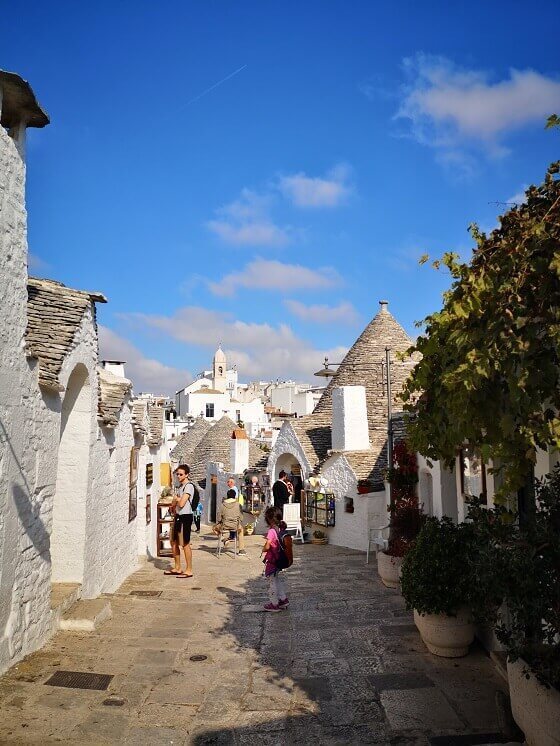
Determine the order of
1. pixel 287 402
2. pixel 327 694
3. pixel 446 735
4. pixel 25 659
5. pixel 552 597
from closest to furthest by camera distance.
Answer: pixel 552 597
pixel 446 735
pixel 327 694
pixel 25 659
pixel 287 402

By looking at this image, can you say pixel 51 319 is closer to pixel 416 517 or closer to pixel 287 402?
pixel 416 517

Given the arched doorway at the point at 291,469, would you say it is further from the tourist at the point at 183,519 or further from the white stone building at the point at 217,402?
the white stone building at the point at 217,402

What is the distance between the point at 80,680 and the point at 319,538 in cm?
1166

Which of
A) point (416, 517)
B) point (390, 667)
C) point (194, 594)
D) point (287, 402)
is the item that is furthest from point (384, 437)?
point (287, 402)

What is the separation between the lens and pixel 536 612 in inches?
136

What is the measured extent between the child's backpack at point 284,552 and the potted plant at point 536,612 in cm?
453

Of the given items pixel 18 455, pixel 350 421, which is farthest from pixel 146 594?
pixel 350 421

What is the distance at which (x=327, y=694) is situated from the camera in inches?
205

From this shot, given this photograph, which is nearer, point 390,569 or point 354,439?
point 390,569

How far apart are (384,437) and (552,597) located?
1402 centimetres

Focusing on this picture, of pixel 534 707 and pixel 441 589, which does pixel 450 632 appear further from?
pixel 534 707

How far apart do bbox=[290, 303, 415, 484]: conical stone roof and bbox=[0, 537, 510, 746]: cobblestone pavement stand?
9573mm

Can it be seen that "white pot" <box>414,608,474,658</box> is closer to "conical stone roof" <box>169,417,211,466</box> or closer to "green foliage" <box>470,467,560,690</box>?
"green foliage" <box>470,467,560,690</box>

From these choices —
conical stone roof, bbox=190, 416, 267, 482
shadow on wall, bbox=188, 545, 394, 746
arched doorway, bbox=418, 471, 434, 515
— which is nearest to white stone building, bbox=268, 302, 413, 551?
arched doorway, bbox=418, 471, 434, 515
